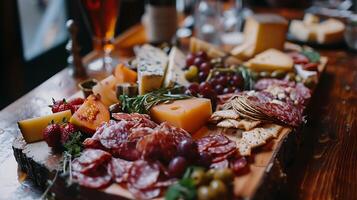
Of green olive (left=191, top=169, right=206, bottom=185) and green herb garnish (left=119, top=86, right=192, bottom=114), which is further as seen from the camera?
green herb garnish (left=119, top=86, right=192, bottom=114)

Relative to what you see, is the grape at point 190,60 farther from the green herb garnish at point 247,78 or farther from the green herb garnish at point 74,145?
the green herb garnish at point 74,145

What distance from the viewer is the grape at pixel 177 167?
42.8 inches

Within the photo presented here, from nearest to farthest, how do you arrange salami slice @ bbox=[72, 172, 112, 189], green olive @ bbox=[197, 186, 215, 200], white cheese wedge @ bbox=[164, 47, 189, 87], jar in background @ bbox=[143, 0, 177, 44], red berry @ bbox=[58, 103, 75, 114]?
1. green olive @ bbox=[197, 186, 215, 200]
2. salami slice @ bbox=[72, 172, 112, 189]
3. red berry @ bbox=[58, 103, 75, 114]
4. white cheese wedge @ bbox=[164, 47, 189, 87]
5. jar in background @ bbox=[143, 0, 177, 44]

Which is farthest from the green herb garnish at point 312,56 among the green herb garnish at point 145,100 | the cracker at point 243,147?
the cracker at point 243,147

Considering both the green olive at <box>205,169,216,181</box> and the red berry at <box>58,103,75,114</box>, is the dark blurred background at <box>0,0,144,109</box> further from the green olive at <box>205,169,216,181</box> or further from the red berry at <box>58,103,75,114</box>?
the green olive at <box>205,169,216,181</box>

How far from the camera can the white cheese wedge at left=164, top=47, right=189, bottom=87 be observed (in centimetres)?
168

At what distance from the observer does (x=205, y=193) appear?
1000 millimetres

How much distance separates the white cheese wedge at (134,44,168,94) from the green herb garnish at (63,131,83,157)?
1.18 feet

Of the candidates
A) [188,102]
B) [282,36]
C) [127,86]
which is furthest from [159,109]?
[282,36]

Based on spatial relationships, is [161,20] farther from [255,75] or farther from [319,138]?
[319,138]

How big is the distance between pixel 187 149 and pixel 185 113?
0.80 ft

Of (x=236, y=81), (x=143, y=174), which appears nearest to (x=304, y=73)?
(x=236, y=81)

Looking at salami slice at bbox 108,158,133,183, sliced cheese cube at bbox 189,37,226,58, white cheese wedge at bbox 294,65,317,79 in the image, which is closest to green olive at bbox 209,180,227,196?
salami slice at bbox 108,158,133,183

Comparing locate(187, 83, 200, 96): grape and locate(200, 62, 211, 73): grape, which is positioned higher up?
locate(187, 83, 200, 96): grape
